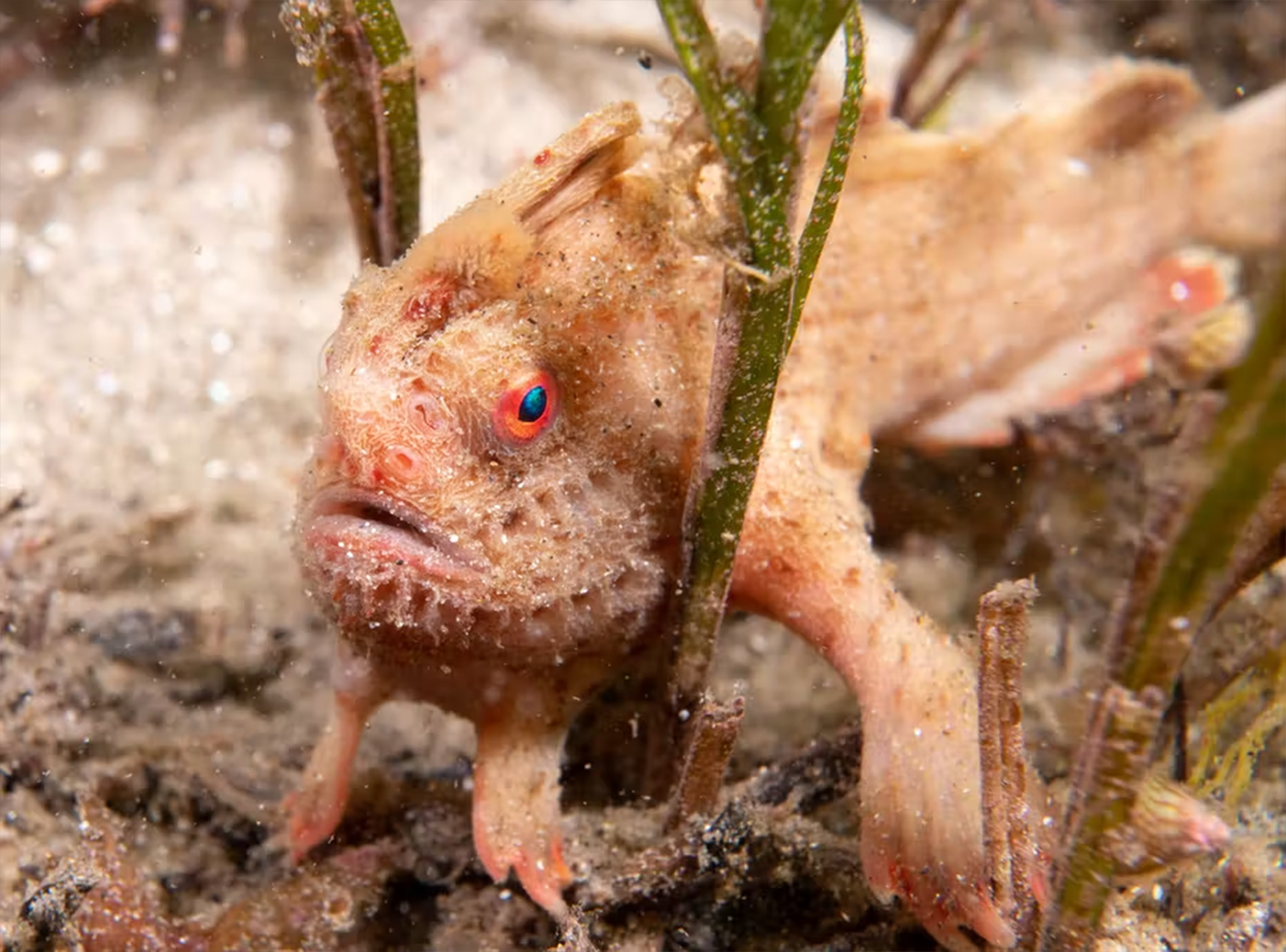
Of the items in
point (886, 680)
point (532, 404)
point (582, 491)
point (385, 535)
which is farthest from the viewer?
point (886, 680)

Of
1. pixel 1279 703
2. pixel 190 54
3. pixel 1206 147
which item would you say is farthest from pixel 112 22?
pixel 1279 703

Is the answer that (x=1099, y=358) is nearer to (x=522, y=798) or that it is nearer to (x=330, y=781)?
(x=522, y=798)

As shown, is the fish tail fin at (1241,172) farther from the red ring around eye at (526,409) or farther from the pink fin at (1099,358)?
the red ring around eye at (526,409)

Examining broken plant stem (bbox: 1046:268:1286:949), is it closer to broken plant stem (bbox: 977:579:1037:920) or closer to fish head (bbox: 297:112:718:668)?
broken plant stem (bbox: 977:579:1037:920)

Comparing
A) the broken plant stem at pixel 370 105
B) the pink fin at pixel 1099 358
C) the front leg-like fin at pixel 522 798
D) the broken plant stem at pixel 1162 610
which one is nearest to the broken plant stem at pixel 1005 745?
the broken plant stem at pixel 1162 610

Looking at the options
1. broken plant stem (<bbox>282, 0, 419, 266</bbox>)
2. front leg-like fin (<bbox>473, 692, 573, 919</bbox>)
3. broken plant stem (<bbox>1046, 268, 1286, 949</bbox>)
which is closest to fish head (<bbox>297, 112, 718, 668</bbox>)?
front leg-like fin (<bbox>473, 692, 573, 919</bbox>)

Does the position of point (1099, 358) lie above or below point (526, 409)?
below

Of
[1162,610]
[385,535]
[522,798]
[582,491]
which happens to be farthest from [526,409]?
[1162,610]
